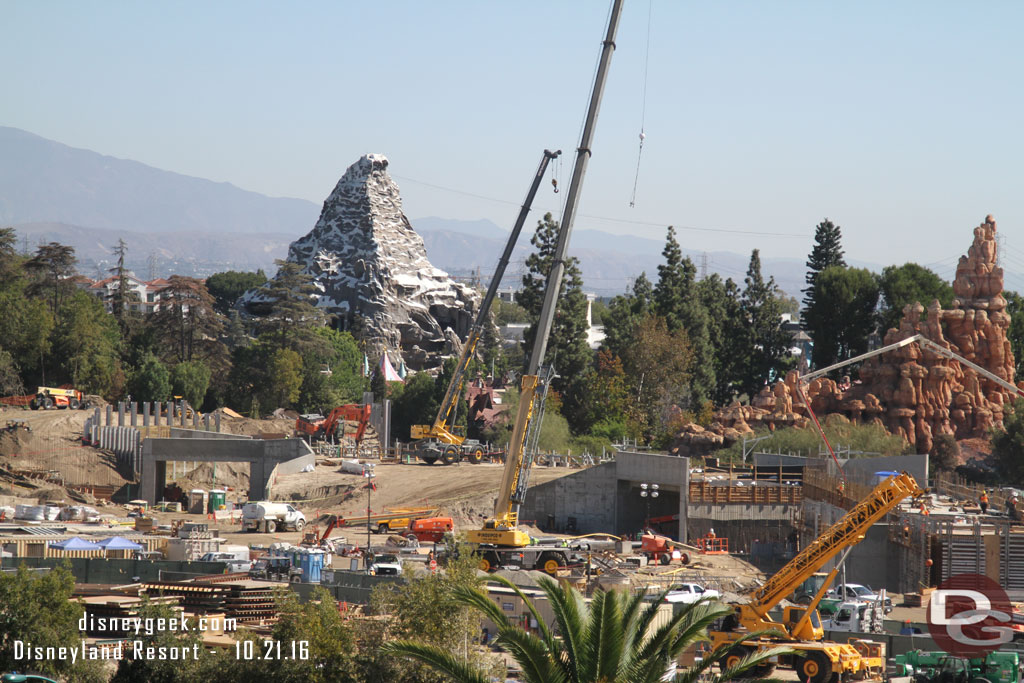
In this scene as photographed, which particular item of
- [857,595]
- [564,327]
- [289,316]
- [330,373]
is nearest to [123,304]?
[289,316]

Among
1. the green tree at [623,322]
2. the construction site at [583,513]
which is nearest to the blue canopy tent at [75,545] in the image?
the construction site at [583,513]

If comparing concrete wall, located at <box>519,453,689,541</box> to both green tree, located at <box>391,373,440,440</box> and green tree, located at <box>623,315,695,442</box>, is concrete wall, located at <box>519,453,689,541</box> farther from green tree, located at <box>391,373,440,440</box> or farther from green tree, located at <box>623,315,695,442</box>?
green tree, located at <box>391,373,440,440</box>

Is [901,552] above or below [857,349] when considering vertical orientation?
below

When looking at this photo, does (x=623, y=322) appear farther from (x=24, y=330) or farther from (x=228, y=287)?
(x=228, y=287)

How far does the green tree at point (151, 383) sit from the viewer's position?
9788 cm

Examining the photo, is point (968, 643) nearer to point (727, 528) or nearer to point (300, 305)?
point (727, 528)

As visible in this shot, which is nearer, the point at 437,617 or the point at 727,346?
the point at 437,617

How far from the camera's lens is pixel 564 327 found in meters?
98.5

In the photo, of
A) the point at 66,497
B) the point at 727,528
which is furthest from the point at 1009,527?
the point at 66,497

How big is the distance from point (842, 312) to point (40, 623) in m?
87.5

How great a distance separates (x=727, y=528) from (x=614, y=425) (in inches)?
1076

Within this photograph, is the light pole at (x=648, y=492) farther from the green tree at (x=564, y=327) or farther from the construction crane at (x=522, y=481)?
the green tree at (x=564, y=327)

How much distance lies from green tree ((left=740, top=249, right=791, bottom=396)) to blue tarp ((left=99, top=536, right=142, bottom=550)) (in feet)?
226

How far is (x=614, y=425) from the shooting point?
92875mm
